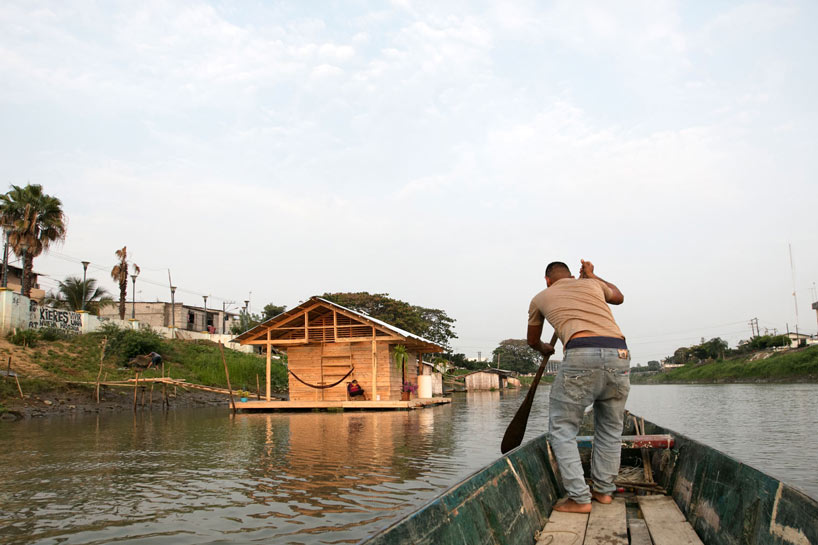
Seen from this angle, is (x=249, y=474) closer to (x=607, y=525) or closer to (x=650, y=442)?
(x=650, y=442)

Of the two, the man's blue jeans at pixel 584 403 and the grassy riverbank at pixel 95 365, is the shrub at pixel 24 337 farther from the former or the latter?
the man's blue jeans at pixel 584 403

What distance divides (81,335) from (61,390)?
28.3 feet

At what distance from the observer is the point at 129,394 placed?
22469mm

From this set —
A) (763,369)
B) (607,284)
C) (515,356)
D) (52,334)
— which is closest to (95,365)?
(52,334)

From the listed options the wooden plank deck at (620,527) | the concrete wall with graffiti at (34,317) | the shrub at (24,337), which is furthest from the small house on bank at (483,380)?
the wooden plank deck at (620,527)

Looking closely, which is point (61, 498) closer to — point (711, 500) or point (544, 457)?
point (544, 457)

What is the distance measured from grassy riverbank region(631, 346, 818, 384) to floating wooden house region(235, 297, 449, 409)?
43.1 meters

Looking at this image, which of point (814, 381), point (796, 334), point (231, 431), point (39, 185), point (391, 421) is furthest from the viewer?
point (796, 334)

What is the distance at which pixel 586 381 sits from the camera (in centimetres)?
354

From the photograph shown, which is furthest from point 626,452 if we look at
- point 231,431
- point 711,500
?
point 231,431

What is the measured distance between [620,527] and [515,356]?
88908 millimetres

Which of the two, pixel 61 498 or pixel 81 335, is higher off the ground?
pixel 81 335

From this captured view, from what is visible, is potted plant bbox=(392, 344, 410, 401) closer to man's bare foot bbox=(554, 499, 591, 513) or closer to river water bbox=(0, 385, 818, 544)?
river water bbox=(0, 385, 818, 544)

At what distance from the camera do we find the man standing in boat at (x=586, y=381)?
11.6ft
